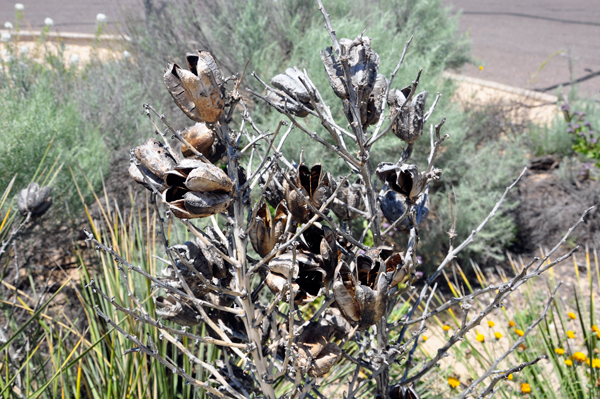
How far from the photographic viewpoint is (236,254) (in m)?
0.83

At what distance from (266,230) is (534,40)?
8.25 metres

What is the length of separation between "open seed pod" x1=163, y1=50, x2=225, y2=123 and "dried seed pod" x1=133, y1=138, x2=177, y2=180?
0.08 m

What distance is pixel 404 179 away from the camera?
81 cm

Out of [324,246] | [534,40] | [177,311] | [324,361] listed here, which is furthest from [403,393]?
[534,40]

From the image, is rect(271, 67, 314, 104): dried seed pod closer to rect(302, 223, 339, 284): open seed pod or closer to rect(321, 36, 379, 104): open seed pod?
rect(321, 36, 379, 104): open seed pod

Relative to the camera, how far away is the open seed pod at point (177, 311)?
827 millimetres

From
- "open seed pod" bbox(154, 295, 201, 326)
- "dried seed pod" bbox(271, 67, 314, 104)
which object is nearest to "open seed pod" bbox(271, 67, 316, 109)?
"dried seed pod" bbox(271, 67, 314, 104)

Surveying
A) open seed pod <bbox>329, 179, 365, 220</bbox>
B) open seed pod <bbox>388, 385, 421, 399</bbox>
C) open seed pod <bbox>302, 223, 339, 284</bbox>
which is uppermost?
open seed pod <bbox>329, 179, 365, 220</bbox>

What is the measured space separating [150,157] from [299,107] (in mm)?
303

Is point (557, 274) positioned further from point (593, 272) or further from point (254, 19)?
point (254, 19)

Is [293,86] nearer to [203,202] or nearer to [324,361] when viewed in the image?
[203,202]

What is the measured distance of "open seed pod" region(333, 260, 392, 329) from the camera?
71cm

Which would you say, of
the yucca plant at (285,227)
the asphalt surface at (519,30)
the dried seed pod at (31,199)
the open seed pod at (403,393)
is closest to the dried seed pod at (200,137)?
the yucca plant at (285,227)

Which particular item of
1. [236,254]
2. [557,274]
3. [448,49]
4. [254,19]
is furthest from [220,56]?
[236,254]
